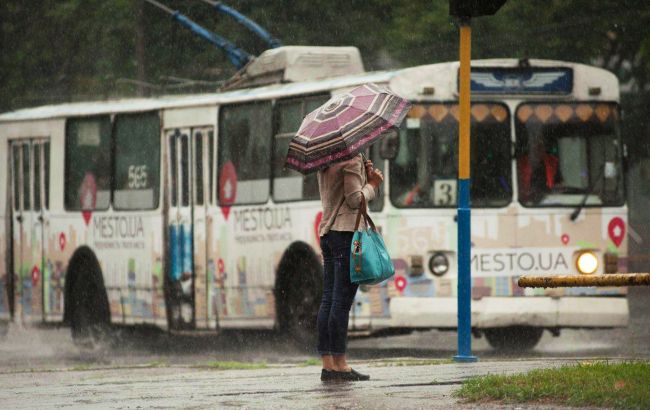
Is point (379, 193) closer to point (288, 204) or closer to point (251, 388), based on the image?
point (288, 204)

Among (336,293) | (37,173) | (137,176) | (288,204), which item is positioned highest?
(37,173)

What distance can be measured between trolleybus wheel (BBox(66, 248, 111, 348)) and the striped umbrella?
32.8 feet

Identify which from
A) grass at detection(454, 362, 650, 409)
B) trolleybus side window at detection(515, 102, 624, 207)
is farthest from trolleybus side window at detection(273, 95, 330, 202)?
grass at detection(454, 362, 650, 409)

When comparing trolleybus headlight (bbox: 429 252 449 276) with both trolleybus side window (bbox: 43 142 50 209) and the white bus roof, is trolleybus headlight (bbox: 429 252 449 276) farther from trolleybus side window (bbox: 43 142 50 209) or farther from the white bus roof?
trolleybus side window (bbox: 43 142 50 209)

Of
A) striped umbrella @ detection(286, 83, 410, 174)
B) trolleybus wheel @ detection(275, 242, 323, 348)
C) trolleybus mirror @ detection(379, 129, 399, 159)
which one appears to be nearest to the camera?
striped umbrella @ detection(286, 83, 410, 174)

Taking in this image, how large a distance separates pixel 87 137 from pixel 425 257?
20.9ft

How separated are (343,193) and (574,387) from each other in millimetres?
2562

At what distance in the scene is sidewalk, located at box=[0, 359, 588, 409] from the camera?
32.1 ft

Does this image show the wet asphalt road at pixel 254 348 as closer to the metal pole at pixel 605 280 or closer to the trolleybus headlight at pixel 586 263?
the trolleybus headlight at pixel 586 263

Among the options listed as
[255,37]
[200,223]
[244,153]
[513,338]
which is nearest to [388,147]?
[513,338]

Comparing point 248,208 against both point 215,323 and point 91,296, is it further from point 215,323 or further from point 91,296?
point 91,296

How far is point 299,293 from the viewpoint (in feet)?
60.8

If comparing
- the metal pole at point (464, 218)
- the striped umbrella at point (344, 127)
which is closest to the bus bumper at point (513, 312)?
the metal pole at point (464, 218)

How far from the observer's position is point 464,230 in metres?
13.7
